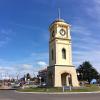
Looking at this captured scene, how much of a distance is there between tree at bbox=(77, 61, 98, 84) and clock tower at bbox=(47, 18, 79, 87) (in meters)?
41.1

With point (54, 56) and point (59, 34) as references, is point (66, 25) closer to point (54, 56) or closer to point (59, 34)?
point (59, 34)

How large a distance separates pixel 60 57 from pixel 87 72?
4397cm

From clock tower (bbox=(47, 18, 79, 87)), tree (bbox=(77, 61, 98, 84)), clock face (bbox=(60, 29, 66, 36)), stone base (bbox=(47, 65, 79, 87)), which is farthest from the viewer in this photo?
tree (bbox=(77, 61, 98, 84))

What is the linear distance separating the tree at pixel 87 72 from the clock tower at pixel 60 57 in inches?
→ 1620

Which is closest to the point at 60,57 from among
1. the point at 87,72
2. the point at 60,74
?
the point at 60,74

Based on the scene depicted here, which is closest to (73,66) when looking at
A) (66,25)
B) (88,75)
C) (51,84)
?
(51,84)

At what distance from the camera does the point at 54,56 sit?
56188mm

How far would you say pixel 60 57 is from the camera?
55.7 metres

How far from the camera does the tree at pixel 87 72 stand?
97.1 metres

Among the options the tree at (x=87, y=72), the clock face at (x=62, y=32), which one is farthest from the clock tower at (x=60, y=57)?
the tree at (x=87, y=72)

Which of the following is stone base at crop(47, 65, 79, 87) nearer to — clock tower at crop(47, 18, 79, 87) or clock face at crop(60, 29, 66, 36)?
clock tower at crop(47, 18, 79, 87)

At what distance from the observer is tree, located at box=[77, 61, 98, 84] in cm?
9706

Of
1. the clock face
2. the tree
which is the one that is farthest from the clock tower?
the tree

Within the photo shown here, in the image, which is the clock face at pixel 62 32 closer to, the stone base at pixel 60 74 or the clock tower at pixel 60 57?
the clock tower at pixel 60 57
